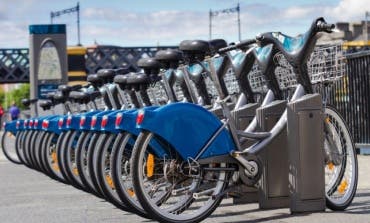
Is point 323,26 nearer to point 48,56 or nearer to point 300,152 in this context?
point 300,152

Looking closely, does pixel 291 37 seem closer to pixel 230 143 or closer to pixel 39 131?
pixel 230 143

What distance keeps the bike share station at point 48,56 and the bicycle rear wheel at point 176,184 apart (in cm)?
1482

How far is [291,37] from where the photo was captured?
6445 millimetres

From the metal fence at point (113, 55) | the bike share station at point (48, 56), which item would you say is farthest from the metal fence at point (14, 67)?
the bike share station at point (48, 56)

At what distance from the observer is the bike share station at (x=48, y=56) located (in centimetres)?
2117

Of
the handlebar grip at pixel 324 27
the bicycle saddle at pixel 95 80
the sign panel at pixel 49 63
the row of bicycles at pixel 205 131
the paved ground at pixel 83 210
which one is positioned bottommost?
the paved ground at pixel 83 210

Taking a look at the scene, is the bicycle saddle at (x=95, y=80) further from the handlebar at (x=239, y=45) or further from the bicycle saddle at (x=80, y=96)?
the handlebar at (x=239, y=45)

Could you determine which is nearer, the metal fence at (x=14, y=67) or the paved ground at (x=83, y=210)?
the paved ground at (x=83, y=210)

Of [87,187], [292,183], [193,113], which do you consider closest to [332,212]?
[292,183]

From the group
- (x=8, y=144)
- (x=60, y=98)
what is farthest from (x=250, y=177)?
(x=8, y=144)

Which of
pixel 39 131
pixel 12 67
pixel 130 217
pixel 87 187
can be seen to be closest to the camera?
pixel 130 217

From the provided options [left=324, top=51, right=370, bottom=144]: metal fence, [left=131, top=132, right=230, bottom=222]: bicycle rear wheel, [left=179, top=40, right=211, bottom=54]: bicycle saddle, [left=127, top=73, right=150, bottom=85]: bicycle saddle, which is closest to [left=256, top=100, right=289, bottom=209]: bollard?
[left=131, top=132, right=230, bottom=222]: bicycle rear wheel

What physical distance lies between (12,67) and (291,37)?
62.4 meters

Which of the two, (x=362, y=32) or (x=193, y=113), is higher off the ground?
(x=362, y=32)
